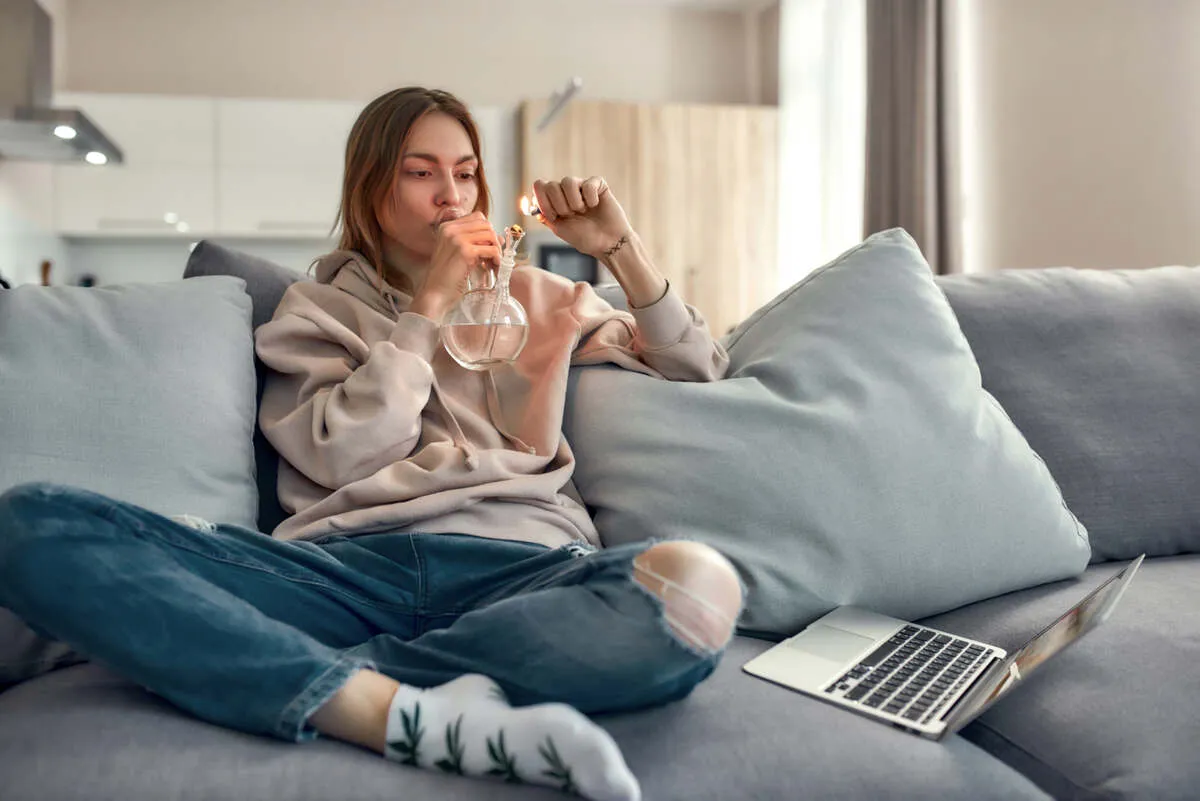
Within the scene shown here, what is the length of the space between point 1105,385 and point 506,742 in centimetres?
120

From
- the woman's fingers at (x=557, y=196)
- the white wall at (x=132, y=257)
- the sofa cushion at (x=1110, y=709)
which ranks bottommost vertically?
the sofa cushion at (x=1110, y=709)

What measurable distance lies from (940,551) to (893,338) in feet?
1.03

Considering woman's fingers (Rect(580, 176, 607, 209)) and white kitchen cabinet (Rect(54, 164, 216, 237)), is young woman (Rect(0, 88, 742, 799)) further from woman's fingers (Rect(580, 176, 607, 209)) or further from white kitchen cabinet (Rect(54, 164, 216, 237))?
white kitchen cabinet (Rect(54, 164, 216, 237))

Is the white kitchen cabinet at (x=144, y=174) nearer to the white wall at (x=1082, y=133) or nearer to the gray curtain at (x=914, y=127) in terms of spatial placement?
the gray curtain at (x=914, y=127)

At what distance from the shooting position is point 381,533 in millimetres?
→ 1282

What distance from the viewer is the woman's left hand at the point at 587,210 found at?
1572mm

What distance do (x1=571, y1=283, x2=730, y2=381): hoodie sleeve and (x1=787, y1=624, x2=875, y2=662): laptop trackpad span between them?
45cm

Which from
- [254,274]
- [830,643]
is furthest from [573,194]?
[830,643]

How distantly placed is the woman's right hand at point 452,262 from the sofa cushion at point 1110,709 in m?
0.81

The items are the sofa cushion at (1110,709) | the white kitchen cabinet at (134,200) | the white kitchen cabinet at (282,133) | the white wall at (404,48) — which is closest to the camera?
the sofa cushion at (1110,709)

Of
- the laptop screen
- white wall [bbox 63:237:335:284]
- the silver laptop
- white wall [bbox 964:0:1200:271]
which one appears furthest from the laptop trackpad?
white wall [bbox 63:237:335:284]

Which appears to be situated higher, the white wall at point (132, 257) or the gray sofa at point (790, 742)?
the white wall at point (132, 257)

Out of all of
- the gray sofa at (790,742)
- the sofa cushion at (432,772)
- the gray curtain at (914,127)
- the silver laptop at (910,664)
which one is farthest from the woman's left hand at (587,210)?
the gray curtain at (914,127)

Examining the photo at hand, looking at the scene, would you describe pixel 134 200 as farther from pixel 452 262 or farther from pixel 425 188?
pixel 452 262
